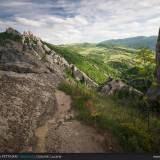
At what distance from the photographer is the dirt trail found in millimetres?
5172

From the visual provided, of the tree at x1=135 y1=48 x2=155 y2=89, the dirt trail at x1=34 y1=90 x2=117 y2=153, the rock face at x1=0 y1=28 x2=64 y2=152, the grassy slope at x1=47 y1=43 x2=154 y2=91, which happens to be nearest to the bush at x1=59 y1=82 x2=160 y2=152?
the dirt trail at x1=34 y1=90 x2=117 y2=153

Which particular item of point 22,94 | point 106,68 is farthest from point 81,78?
point 106,68

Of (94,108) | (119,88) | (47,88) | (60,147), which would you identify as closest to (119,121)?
(94,108)

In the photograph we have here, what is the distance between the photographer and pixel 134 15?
595cm

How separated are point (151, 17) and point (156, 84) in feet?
7.54

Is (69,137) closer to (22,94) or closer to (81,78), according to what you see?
(22,94)

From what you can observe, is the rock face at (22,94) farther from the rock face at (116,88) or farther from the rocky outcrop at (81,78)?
the rock face at (116,88)

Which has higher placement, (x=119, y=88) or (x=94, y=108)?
(x=94, y=108)

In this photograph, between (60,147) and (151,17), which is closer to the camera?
(60,147)

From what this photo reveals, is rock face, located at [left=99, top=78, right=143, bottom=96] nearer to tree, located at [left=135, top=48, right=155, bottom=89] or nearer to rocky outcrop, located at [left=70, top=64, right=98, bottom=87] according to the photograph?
rocky outcrop, located at [left=70, top=64, right=98, bottom=87]

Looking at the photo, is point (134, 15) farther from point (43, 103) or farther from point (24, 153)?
point (24, 153)

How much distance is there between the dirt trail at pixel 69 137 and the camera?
17.0ft

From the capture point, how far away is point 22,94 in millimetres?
5742

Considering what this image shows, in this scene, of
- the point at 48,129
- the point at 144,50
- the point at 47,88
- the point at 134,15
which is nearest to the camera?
the point at 48,129
